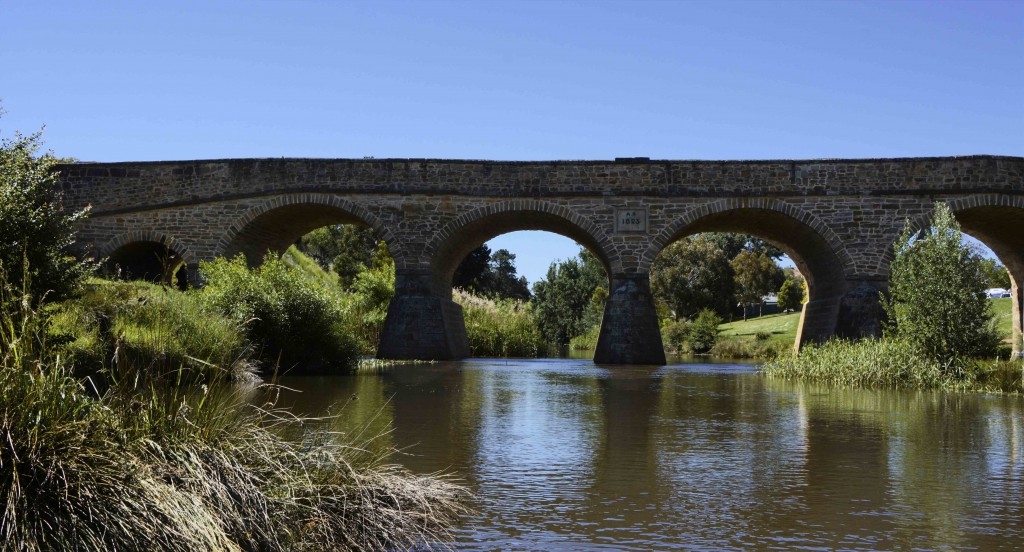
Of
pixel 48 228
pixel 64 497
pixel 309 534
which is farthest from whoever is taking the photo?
pixel 48 228

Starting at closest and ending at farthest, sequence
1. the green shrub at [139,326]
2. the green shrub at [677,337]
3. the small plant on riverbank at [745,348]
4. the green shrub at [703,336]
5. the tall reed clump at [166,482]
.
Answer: the tall reed clump at [166,482], the green shrub at [139,326], the small plant on riverbank at [745,348], the green shrub at [703,336], the green shrub at [677,337]

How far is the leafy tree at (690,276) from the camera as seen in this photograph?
5255cm

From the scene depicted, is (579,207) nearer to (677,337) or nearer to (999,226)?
(999,226)

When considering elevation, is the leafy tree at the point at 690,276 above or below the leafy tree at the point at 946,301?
above

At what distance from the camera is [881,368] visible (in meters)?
16.5

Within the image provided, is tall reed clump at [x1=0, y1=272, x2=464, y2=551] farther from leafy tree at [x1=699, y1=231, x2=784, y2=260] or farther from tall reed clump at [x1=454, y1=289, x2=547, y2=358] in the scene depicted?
leafy tree at [x1=699, y1=231, x2=784, y2=260]

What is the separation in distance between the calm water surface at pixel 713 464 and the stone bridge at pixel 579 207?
34.2ft

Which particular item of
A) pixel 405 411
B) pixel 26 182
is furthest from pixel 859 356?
pixel 26 182

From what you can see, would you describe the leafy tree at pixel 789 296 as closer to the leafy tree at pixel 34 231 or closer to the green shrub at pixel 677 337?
the green shrub at pixel 677 337

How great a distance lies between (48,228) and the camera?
417 inches

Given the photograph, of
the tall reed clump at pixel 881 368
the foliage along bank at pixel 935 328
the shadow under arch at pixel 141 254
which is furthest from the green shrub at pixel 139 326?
the foliage along bank at pixel 935 328

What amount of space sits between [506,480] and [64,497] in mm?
3257

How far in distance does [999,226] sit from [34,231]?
24295 millimetres

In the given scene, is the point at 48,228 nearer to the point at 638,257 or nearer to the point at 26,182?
the point at 26,182
